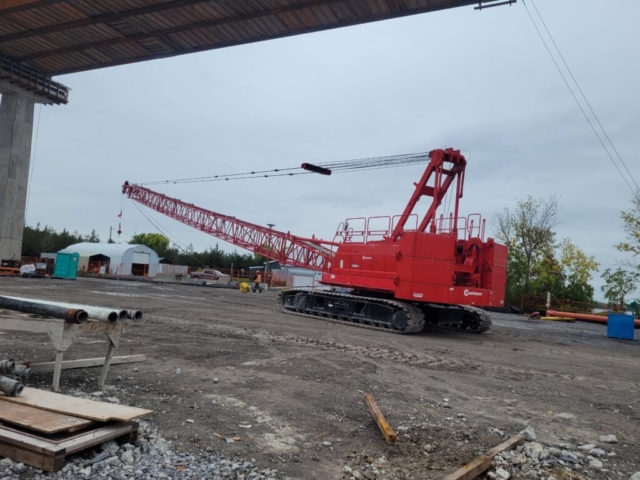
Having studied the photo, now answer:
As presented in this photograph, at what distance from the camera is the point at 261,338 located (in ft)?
35.0

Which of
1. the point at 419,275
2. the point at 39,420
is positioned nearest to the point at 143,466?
the point at 39,420

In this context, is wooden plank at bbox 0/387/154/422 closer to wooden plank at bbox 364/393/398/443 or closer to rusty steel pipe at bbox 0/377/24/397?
rusty steel pipe at bbox 0/377/24/397

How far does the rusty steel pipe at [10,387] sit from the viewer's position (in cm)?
438

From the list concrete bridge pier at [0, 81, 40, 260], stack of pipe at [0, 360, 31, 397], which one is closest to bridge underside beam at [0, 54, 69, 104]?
concrete bridge pier at [0, 81, 40, 260]

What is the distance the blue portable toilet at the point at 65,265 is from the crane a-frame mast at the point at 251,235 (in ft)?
29.1

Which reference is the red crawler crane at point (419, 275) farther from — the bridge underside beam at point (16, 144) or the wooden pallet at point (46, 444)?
the bridge underside beam at point (16, 144)

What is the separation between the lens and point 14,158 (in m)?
28.5

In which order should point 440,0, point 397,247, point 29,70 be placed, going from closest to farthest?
1. point 440,0
2. point 397,247
3. point 29,70

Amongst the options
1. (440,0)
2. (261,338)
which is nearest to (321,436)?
(261,338)

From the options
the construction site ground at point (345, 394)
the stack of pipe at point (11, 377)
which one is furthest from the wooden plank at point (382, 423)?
the stack of pipe at point (11, 377)

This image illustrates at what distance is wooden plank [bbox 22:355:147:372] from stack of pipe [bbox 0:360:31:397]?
716 mm

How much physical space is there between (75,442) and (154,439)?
83 centimetres

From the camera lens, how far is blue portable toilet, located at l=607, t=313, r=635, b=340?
17719 millimetres

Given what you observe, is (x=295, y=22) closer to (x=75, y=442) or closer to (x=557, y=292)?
(x=75, y=442)
